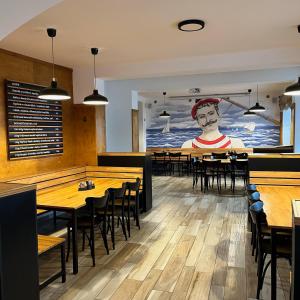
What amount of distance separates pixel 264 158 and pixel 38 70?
3.96 m

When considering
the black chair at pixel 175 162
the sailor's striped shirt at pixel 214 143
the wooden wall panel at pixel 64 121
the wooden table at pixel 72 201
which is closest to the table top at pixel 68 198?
the wooden table at pixel 72 201

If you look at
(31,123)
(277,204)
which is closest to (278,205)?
(277,204)

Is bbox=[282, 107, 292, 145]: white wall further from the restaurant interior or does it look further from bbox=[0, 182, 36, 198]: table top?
bbox=[0, 182, 36, 198]: table top

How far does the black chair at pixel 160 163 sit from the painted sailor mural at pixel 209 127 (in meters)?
1.47

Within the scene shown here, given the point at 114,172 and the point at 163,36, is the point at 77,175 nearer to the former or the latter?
the point at 114,172

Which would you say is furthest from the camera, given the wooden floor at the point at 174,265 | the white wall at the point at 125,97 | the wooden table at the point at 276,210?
the white wall at the point at 125,97

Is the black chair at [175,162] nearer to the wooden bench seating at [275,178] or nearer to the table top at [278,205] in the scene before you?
the wooden bench seating at [275,178]

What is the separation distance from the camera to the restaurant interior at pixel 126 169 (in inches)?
107

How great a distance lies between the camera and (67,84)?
19.2 ft

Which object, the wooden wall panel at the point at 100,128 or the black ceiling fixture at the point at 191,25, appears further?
the wooden wall panel at the point at 100,128

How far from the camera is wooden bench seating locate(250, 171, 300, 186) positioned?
470 centimetres

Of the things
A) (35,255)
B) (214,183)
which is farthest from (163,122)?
(35,255)

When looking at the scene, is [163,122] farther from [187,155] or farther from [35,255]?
[35,255]

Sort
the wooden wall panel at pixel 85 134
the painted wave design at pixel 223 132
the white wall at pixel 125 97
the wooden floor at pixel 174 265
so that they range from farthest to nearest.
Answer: the painted wave design at pixel 223 132
the white wall at pixel 125 97
the wooden wall panel at pixel 85 134
the wooden floor at pixel 174 265
